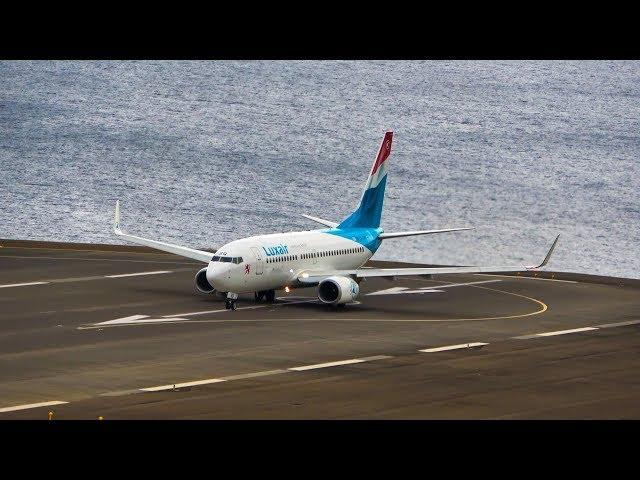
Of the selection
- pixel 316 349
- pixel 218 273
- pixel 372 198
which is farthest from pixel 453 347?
A: pixel 372 198

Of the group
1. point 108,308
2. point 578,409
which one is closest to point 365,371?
point 578,409

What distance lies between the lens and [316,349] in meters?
75.5

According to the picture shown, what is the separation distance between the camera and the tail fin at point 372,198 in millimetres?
99125

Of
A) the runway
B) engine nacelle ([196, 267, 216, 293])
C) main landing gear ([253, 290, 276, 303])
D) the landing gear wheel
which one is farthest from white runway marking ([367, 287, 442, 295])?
engine nacelle ([196, 267, 216, 293])

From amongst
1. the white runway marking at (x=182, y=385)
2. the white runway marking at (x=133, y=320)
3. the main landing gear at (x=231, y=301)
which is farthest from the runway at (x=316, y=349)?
the main landing gear at (x=231, y=301)

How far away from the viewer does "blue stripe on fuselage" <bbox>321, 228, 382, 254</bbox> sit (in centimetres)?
9700

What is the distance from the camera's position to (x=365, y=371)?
6912 cm

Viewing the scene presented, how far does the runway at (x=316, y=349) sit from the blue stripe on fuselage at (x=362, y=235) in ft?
11.3

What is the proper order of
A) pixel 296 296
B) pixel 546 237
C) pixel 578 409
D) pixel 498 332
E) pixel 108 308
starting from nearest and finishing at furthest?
pixel 578 409, pixel 498 332, pixel 108 308, pixel 296 296, pixel 546 237

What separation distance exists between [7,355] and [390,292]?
34271 mm

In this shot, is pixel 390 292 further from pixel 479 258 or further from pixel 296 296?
pixel 479 258

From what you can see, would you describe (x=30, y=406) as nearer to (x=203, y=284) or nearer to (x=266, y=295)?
(x=203, y=284)

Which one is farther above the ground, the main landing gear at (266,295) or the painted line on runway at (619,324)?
the main landing gear at (266,295)

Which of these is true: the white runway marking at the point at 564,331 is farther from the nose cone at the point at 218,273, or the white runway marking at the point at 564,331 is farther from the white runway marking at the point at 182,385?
the white runway marking at the point at 182,385
